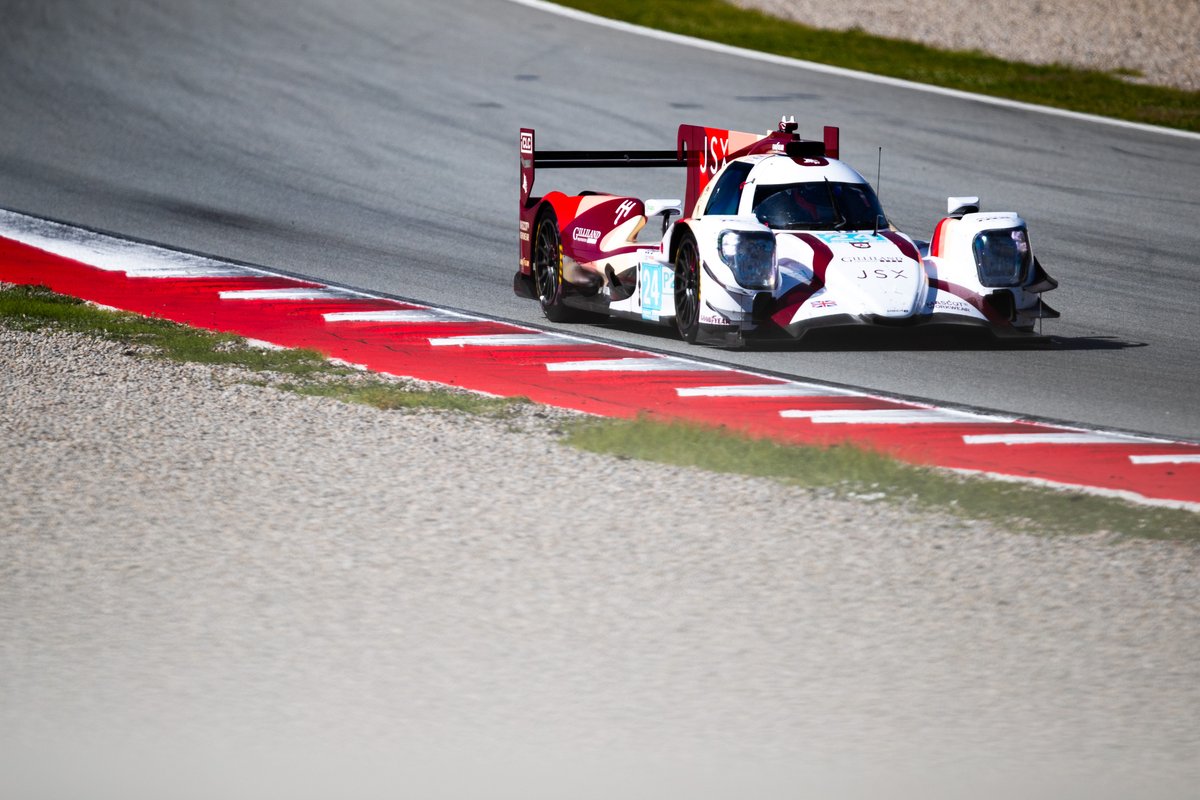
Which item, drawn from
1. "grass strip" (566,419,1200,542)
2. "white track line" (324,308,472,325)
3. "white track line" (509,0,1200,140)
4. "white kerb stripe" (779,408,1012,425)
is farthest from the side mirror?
"white track line" (509,0,1200,140)

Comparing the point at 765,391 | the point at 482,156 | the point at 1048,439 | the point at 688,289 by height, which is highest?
the point at 482,156

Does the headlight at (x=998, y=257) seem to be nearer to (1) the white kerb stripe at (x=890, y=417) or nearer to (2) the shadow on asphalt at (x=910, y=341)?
(2) the shadow on asphalt at (x=910, y=341)

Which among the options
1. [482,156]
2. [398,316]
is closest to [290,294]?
[398,316]

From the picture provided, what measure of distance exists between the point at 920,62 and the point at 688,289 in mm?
Result: 15171

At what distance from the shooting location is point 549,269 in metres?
11.9

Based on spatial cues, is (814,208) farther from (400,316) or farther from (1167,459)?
(1167,459)

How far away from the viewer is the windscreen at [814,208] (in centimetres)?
1063

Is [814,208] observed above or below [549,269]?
above

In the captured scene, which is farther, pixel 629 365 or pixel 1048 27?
pixel 1048 27

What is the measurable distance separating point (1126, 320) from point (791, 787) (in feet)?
27.1

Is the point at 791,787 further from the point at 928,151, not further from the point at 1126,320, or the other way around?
the point at 928,151

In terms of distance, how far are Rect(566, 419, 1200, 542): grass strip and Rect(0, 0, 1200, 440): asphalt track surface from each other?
1619 mm

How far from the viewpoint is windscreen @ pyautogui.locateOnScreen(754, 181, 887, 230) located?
10633 millimetres

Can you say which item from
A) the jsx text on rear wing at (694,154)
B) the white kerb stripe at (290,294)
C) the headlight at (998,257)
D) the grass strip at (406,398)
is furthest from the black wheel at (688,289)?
the white kerb stripe at (290,294)
